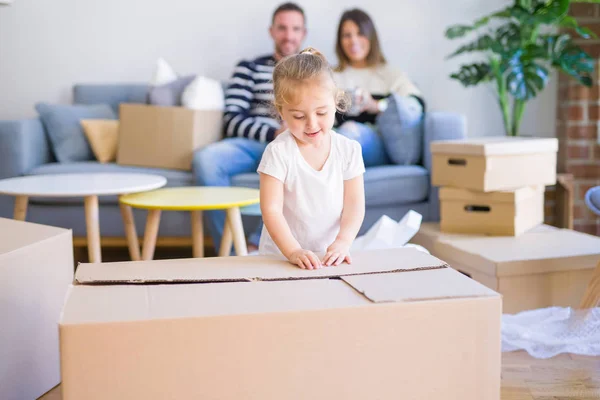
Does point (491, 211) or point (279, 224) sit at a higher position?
point (279, 224)

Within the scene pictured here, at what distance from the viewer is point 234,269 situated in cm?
122

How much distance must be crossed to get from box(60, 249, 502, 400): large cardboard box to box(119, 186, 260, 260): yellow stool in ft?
3.27

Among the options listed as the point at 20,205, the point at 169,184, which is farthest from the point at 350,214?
the point at 169,184

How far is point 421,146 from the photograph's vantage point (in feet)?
9.57

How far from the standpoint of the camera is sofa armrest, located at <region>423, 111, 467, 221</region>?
9.22 ft

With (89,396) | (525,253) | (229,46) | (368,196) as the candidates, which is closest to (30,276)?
(89,396)

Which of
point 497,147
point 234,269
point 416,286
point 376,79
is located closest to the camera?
point 416,286

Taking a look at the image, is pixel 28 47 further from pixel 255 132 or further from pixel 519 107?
pixel 519 107

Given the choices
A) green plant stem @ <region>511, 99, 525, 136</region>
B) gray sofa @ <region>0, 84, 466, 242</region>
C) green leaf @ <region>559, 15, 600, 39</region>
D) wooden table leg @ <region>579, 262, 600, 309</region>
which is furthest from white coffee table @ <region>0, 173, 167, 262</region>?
green leaf @ <region>559, 15, 600, 39</region>

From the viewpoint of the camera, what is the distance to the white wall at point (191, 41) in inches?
140

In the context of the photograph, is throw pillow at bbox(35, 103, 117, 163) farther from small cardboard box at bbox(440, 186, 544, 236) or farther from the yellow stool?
small cardboard box at bbox(440, 186, 544, 236)

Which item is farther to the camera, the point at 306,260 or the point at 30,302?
the point at 30,302

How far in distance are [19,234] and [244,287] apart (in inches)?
26.2

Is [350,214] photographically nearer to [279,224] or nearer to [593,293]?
[279,224]
